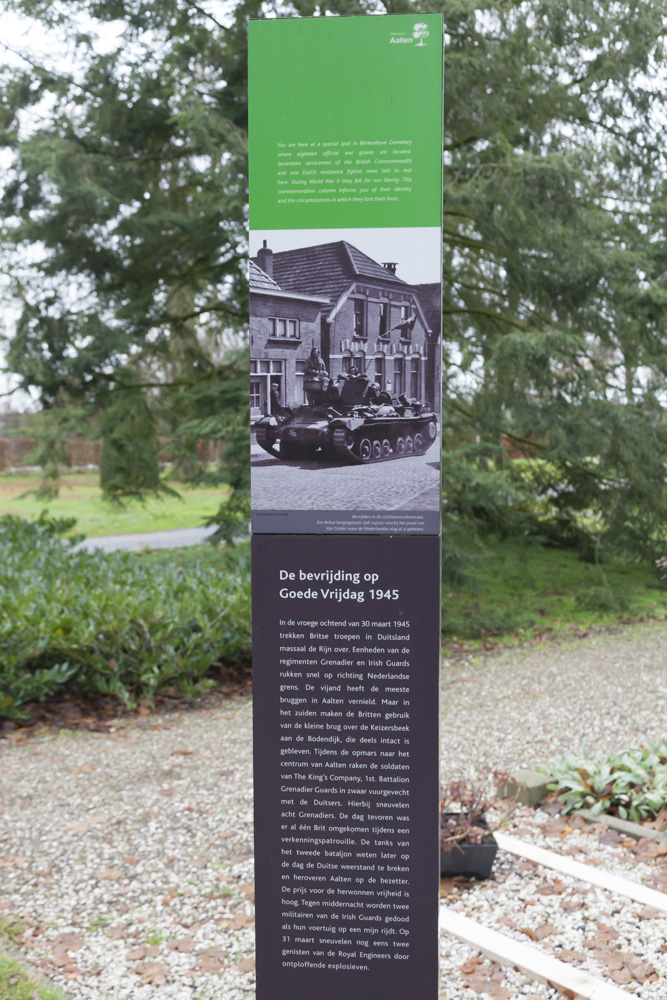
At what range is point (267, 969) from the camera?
2178 millimetres

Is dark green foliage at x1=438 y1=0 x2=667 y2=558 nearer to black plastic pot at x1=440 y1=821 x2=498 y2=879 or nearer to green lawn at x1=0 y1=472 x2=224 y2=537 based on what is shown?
black plastic pot at x1=440 y1=821 x2=498 y2=879

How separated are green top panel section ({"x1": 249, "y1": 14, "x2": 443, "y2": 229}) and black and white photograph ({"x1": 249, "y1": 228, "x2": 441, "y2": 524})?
0.07 meters

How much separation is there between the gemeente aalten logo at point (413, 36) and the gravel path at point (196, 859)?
8.64 feet

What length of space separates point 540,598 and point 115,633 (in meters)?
5.43

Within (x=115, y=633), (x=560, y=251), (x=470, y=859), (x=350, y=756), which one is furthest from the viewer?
(x=560, y=251)

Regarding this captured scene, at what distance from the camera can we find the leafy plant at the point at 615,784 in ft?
12.0

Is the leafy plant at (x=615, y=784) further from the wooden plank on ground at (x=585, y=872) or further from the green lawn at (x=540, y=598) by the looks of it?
the green lawn at (x=540, y=598)

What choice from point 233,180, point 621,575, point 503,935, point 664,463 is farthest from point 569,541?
point 503,935

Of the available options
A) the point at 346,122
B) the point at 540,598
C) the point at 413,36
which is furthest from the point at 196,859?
the point at 540,598

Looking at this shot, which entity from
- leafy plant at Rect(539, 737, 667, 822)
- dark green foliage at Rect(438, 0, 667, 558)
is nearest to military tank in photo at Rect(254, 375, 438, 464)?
leafy plant at Rect(539, 737, 667, 822)

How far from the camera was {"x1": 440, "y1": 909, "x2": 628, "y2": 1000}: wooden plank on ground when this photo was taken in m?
2.45

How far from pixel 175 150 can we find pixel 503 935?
7.93 metres

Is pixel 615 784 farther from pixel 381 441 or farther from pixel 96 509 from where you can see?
pixel 96 509

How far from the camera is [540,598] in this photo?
9.38 metres
